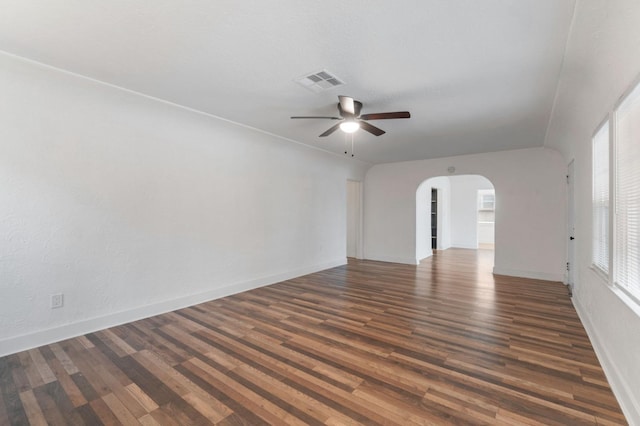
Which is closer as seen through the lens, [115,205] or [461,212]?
[115,205]

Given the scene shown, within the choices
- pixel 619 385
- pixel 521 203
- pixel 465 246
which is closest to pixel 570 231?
pixel 521 203

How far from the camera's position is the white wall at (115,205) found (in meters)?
2.63

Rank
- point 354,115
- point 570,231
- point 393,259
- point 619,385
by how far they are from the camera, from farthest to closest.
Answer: point 393,259 < point 570,231 < point 354,115 < point 619,385

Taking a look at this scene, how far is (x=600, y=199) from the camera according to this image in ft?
9.49

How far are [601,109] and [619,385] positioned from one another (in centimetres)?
221

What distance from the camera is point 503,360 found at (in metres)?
2.48

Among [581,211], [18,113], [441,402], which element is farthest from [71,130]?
[581,211]

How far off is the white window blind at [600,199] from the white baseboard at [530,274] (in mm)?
2815

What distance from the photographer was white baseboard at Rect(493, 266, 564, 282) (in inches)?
213

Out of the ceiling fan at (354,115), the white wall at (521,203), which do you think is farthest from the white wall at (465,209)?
the ceiling fan at (354,115)

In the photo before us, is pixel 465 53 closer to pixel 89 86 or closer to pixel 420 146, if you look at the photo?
pixel 420 146

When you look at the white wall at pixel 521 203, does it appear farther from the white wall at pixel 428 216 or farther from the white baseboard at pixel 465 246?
the white baseboard at pixel 465 246

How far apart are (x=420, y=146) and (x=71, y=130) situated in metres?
5.19

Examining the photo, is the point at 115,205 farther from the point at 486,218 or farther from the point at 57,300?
the point at 486,218
